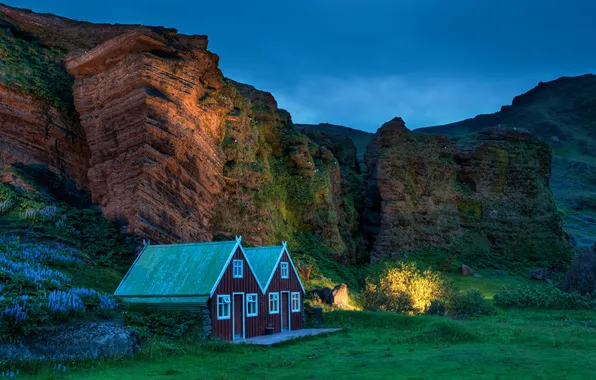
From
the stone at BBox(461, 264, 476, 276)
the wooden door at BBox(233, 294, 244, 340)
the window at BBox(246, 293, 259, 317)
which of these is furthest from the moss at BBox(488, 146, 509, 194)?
the wooden door at BBox(233, 294, 244, 340)

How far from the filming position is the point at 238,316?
3350 cm

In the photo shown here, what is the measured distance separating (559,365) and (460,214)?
63.1 metres

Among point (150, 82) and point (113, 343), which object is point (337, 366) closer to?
point (113, 343)

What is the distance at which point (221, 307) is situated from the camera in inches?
1256

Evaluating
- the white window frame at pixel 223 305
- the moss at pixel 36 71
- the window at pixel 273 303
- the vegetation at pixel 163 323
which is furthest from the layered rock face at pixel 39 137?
the white window frame at pixel 223 305

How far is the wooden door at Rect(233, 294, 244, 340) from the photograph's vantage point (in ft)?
109

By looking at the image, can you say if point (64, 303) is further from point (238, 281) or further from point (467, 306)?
point (467, 306)

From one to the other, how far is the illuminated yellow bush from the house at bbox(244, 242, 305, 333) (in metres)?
8.88

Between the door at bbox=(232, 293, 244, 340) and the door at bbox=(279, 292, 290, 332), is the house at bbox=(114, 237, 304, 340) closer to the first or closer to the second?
the door at bbox=(232, 293, 244, 340)

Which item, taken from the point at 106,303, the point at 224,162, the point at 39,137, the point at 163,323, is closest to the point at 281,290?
the point at 163,323

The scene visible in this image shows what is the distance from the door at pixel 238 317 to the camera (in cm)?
3309

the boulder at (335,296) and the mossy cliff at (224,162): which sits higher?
the mossy cliff at (224,162)

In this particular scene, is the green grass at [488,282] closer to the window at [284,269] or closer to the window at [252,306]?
the window at [284,269]

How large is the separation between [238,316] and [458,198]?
184 feet
